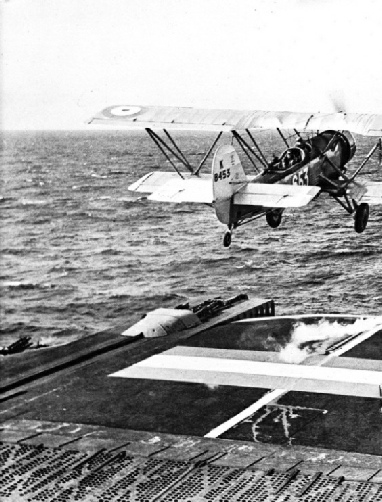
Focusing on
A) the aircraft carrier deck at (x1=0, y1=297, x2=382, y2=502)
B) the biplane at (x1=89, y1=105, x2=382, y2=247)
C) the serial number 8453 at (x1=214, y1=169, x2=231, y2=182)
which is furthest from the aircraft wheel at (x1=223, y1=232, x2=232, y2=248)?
the serial number 8453 at (x1=214, y1=169, x2=231, y2=182)

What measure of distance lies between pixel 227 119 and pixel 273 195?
167 inches

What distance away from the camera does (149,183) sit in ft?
101

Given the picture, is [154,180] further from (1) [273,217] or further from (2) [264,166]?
(1) [273,217]

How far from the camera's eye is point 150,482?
22953mm

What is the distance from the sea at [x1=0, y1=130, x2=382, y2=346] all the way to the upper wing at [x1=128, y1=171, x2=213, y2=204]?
2.94 metres

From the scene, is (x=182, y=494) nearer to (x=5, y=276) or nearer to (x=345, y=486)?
(x=345, y=486)

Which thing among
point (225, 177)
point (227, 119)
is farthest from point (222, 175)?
point (227, 119)

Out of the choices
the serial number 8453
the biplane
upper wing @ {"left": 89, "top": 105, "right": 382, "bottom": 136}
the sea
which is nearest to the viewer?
the serial number 8453

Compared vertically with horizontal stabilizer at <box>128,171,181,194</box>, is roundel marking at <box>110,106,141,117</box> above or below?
above

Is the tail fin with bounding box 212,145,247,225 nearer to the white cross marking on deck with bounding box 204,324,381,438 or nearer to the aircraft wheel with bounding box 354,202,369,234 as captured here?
the aircraft wheel with bounding box 354,202,369,234

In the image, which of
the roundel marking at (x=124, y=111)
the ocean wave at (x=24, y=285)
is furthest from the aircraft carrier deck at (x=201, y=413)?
the ocean wave at (x=24, y=285)

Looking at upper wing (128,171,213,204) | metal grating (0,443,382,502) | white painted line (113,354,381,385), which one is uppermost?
upper wing (128,171,213,204)

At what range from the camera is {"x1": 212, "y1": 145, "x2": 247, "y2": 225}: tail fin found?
2864 centimetres

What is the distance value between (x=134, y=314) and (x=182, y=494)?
1865cm
